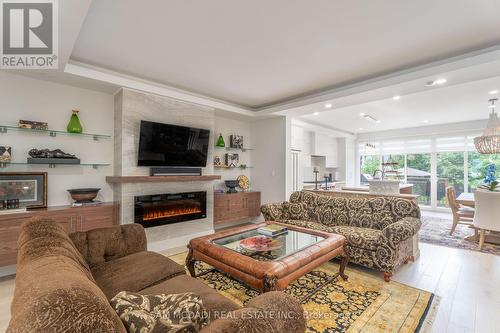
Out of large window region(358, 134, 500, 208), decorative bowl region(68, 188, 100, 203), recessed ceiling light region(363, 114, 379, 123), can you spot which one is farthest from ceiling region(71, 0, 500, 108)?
large window region(358, 134, 500, 208)

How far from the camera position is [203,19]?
2184 mm

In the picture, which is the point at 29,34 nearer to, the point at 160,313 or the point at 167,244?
the point at 160,313

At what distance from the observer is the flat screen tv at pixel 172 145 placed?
3633mm

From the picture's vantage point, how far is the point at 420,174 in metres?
7.49

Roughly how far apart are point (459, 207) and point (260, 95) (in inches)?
178

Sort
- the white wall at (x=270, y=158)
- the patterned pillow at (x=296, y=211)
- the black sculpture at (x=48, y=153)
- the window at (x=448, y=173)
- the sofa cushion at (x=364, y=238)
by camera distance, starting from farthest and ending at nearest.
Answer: the window at (x=448, y=173) → the white wall at (x=270, y=158) → the patterned pillow at (x=296, y=211) → the black sculpture at (x=48, y=153) → the sofa cushion at (x=364, y=238)

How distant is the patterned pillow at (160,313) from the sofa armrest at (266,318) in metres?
0.09

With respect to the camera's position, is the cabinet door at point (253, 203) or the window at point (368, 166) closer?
the cabinet door at point (253, 203)

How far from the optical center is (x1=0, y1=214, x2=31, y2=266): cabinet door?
2.56 m

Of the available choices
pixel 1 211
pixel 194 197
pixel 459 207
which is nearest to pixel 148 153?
pixel 194 197

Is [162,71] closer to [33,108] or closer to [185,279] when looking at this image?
[33,108]

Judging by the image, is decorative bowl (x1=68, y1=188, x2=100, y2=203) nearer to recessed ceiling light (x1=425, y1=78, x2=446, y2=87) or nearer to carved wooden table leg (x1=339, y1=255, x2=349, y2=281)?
carved wooden table leg (x1=339, y1=255, x2=349, y2=281)

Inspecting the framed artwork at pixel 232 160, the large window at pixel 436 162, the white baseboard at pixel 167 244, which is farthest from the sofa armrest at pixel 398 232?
the large window at pixel 436 162

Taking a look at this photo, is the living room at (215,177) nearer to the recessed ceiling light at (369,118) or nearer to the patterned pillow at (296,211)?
the patterned pillow at (296,211)
